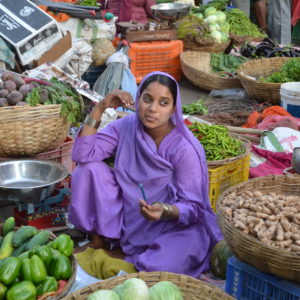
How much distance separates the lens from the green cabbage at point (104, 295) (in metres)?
2.20

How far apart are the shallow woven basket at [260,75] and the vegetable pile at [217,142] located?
2053 mm

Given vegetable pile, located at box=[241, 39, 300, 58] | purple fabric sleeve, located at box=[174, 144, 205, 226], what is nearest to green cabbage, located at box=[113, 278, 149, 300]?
purple fabric sleeve, located at box=[174, 144, 205, 226]

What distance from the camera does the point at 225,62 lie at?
7.25 m

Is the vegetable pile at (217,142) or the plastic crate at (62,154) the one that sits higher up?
the vegetable pile at (217,142)

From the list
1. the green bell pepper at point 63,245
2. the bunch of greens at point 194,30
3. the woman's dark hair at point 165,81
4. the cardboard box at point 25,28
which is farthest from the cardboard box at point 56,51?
the green bell pepper at point 63,245

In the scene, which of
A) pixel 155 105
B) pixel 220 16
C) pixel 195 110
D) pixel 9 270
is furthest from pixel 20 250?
pixel 220 16

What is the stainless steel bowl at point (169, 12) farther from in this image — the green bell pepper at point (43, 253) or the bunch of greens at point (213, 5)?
the green bell pepper at point (43, 253)

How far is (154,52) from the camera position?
7258mm

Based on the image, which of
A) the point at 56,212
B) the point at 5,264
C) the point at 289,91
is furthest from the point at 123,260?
the point at 289,91

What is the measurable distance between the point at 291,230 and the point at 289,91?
2874 millimetres

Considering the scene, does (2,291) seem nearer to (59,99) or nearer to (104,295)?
(104,295)

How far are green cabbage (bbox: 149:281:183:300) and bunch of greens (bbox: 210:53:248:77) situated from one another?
5074mm

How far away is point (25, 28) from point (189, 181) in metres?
2.78

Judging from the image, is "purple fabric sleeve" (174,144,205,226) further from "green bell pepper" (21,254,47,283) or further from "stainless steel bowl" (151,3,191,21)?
"stainless steel bowl" (151,3,191,21)
